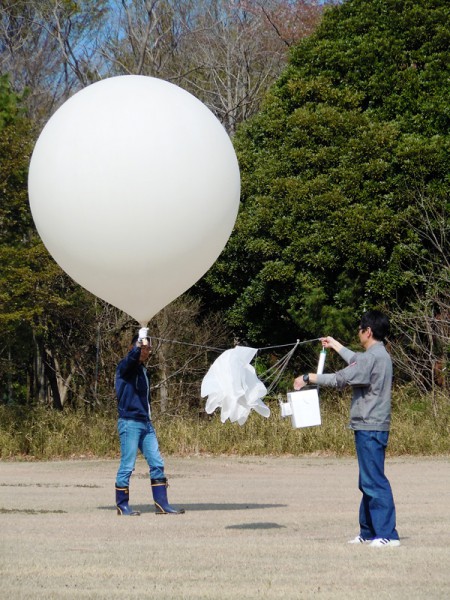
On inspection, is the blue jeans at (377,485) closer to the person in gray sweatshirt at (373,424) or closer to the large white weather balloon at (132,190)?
the person in gray sweatshirt at (373,424)

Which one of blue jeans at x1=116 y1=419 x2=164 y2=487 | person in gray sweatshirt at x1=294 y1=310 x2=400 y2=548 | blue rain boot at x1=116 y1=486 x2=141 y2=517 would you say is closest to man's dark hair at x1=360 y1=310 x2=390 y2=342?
person in gray sweatshirt at x1=294 y1=310 x2=400 y2=548

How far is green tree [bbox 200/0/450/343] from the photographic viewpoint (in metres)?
23.5

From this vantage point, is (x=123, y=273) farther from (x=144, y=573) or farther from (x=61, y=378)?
(x=61, y=378)

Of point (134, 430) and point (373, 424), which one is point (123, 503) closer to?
point (134, 430)

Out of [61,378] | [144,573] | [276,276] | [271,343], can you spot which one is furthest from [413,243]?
[144,573]

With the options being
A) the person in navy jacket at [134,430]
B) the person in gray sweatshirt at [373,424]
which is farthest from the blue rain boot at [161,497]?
the person in gray sweatshirt at [373,424]

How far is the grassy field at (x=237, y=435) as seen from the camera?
2020cm

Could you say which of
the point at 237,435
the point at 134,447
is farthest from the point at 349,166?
the point at 134,447

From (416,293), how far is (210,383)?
13.4 metres

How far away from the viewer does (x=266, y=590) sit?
664cm

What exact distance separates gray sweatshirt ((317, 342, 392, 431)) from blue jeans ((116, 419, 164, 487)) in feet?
10.3

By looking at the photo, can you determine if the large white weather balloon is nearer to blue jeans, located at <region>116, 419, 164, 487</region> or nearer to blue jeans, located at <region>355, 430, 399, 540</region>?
blue jeans, located at <region>116, 419, 164, 487</region>

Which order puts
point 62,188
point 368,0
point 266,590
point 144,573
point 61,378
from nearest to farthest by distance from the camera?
1. point 266,590
2. point 144,573
3. point 62,188
4. point 368,0
5. point 61,378

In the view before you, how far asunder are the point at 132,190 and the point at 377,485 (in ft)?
10.6
